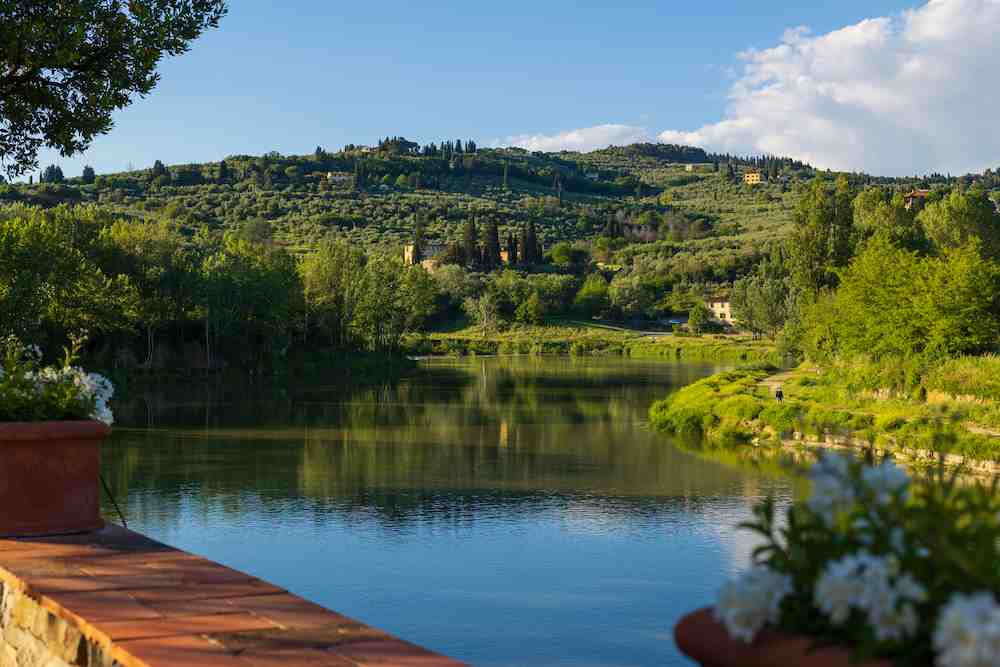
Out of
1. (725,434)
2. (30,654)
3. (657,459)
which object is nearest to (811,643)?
(30,654)

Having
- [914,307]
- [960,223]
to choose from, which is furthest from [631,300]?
[914,307]

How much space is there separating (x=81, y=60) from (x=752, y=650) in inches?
340

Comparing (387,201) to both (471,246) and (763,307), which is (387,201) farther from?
(763,307)

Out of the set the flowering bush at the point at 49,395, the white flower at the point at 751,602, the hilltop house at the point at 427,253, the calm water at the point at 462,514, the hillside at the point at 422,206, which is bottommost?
the calm water at the point at 462,514

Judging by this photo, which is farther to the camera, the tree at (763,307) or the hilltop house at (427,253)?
the hilltop house at (427,253)

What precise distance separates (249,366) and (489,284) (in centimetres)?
4987

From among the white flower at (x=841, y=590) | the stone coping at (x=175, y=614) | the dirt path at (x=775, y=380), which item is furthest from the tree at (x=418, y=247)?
the white flower at (x=841, y=590)

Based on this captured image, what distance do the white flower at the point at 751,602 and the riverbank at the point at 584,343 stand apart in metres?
81.6

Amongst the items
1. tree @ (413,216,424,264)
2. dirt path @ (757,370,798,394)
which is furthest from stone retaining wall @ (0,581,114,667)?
tree @ (413,216,424,264)

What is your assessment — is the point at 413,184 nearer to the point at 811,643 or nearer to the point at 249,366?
the point at 249,366

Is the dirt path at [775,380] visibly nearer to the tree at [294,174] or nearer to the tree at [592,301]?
the tree at [592,301]

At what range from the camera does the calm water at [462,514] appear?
50.2ft

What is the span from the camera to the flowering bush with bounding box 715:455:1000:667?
2123 mm

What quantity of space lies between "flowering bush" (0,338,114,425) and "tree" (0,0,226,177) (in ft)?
10.7
